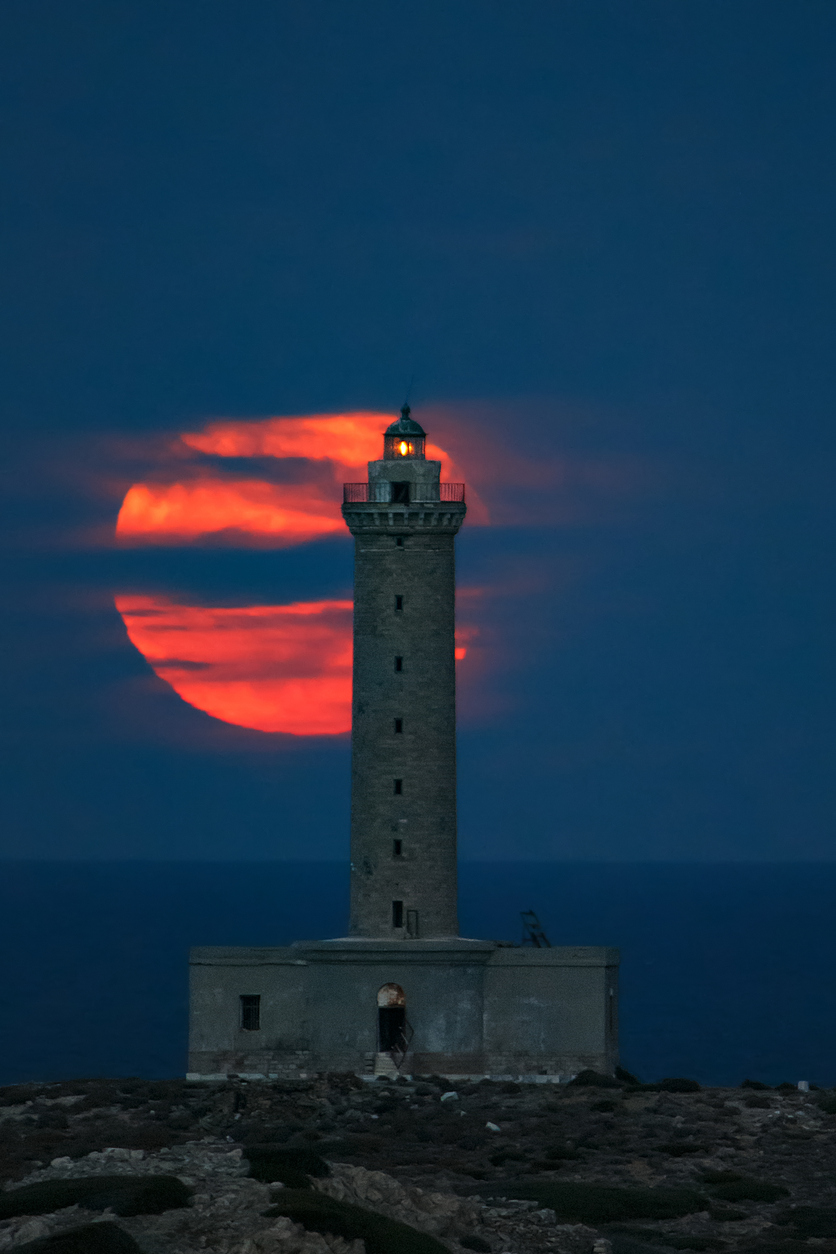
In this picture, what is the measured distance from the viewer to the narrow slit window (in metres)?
58.6

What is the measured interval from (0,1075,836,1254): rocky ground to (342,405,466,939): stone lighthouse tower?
549 centimetres

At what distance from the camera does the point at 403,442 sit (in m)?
61.9

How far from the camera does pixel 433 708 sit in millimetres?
59688

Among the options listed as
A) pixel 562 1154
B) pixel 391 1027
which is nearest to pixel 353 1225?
pixel 562 1154

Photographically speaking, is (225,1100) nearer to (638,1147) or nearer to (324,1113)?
(324,1113)

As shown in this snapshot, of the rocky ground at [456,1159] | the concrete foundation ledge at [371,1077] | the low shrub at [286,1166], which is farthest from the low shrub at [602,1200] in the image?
the concrete foundation ledge at [371,1077]

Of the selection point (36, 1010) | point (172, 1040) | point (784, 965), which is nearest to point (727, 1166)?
point (172, 1040)

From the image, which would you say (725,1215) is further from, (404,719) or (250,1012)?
(404,719)

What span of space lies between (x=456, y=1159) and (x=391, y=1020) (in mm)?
12402

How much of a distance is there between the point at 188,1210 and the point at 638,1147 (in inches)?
681

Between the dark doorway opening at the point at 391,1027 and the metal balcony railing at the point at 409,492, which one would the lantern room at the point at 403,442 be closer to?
the metal balcony railing at the point at 409,492

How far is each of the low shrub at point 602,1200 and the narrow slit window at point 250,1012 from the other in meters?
17.2

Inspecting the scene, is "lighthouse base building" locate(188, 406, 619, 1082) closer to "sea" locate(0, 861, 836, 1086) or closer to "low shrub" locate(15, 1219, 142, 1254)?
"low shrub" locate(15, 1219, 142, 1254)

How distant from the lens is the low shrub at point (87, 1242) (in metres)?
30.4
